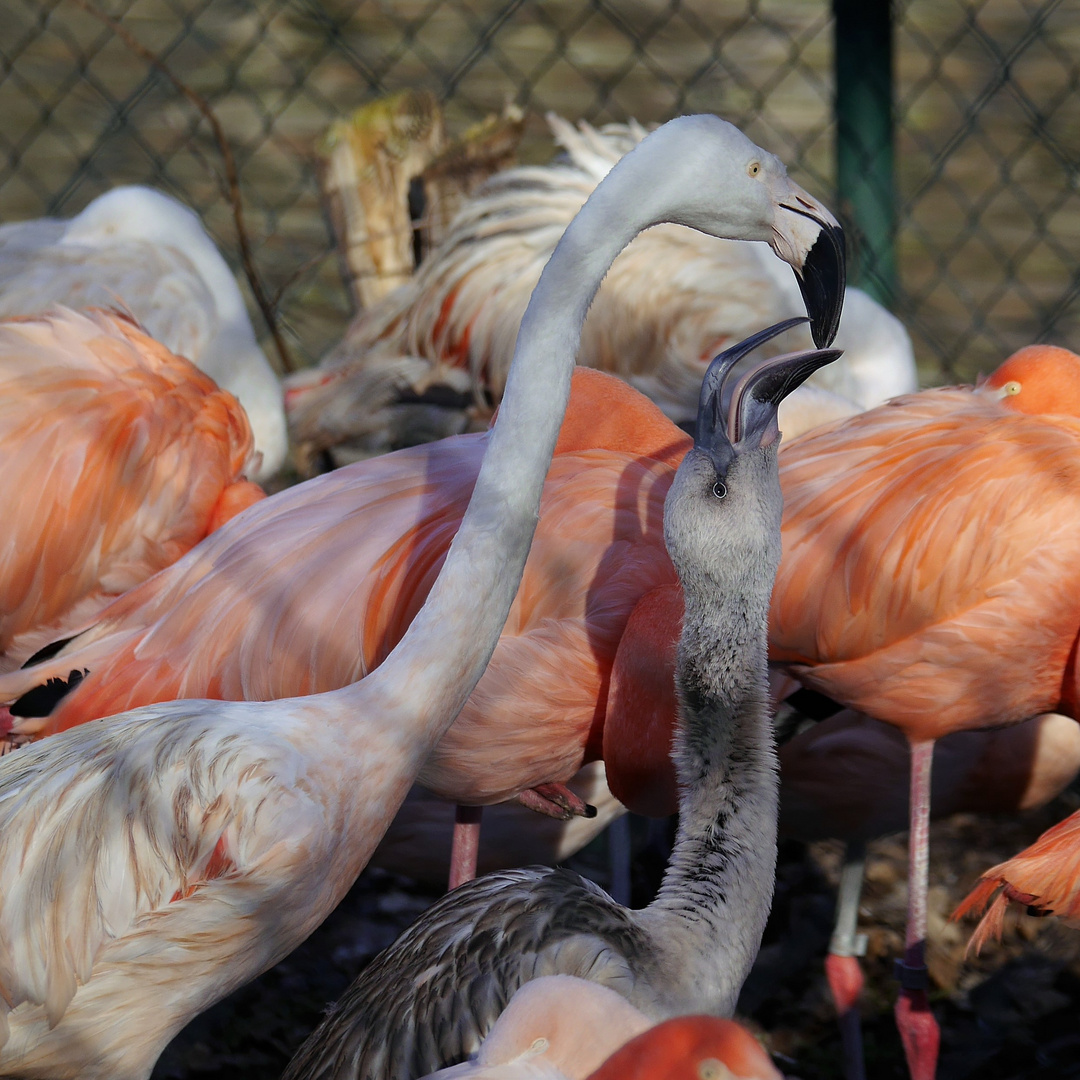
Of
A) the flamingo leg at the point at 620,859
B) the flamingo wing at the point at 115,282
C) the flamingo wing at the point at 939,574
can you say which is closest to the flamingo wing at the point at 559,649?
the flamingo wing at the point at 939,574

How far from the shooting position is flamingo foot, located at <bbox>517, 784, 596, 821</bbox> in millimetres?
2479

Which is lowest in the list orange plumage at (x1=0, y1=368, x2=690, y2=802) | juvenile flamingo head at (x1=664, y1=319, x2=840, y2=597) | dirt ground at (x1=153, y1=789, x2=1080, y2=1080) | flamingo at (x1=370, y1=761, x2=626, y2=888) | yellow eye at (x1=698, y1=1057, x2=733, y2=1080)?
dirt ground at (x1=153, y1=789, x2=1080, y2=1080)

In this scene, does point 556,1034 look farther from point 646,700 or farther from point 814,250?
point 814,250

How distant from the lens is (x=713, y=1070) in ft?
4.04

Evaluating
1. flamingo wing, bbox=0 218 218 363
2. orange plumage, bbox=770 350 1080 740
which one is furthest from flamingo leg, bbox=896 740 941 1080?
flamingo wing, bbox=0 218 218 363

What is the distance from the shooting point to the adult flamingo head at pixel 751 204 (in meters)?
1.85

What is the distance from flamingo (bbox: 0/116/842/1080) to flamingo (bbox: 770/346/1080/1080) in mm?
694

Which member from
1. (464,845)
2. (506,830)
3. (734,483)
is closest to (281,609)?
(464,845)

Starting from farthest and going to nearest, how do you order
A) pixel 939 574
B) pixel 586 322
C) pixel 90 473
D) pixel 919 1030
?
1. pixel 586 322
2. pixel 90 473
3. pixel 919 1030
4. pixel 939 574

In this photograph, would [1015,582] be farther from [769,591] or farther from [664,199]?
[664,199]

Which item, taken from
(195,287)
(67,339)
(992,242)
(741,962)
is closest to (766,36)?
(992,242)

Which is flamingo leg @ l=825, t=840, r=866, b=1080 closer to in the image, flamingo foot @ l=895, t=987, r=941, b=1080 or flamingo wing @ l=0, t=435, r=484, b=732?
flamingo foot @ l=895, t=987, r=941, b=1080

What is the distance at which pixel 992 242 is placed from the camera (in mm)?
6484

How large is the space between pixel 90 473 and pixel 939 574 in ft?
5.53
